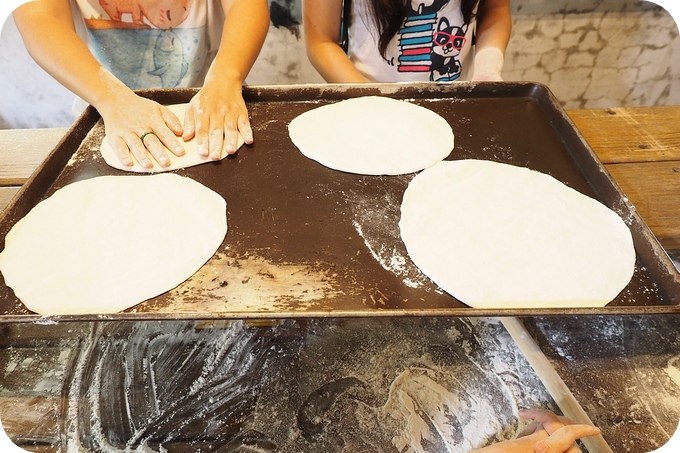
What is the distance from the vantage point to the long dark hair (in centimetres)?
166

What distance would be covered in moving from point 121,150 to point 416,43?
3.86 ft

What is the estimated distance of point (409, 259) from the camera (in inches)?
43.1

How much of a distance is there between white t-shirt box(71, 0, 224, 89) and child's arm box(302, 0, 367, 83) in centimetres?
38

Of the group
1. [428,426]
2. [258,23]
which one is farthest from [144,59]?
[428,426]

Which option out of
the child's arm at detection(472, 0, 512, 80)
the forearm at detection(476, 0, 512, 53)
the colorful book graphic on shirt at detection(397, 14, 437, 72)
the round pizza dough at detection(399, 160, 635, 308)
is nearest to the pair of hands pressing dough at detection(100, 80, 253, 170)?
the round pizza dough at detection(399, 160, 635, 308)

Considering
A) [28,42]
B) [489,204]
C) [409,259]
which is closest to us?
[409,259]

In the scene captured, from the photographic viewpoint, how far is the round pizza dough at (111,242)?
0.99 m

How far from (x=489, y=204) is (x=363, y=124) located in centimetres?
52

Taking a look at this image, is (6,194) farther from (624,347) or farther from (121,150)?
(624,347)

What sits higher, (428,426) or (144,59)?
(144,59)

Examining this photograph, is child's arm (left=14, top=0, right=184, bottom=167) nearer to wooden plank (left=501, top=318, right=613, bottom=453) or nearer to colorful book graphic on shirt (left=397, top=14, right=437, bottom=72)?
colorful book graphic on shirt (left=397, top=14, right=437, bottom=72)

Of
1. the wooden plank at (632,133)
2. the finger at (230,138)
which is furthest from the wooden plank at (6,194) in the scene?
the wooden plank at (632,133)

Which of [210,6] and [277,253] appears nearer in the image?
[277,253]

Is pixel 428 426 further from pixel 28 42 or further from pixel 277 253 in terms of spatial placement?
pixel 28 42
